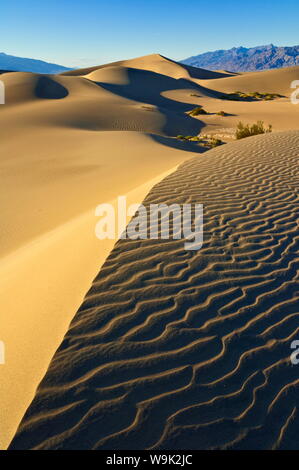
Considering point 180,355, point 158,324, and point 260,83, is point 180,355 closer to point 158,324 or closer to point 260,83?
point 158,324

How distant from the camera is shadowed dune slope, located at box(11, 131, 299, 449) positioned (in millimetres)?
2758

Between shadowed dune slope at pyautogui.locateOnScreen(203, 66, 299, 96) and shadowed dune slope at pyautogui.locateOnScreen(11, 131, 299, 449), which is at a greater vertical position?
shadowed dune slope at pyautogui.locateOnScreen(203, 66, 299, 96)

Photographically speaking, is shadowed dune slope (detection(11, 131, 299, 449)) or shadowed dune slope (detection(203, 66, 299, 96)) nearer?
shadowed dune slope (detection(11, 131, 299, 449))

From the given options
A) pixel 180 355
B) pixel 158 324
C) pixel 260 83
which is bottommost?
pixel 180 355

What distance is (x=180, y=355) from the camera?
3.36 m

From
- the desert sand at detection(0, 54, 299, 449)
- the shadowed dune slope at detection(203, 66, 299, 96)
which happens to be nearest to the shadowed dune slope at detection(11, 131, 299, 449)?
the desert sand at detection(0, 54, 299, 449)

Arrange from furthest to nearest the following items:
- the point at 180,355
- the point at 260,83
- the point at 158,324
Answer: the point at 260,83, the point at 158,324, the point at 180,355

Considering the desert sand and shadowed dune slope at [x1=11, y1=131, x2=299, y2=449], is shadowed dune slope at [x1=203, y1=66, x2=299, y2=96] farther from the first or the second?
shadowed dune slope at [x1=11, y1=131, x2=299, y2=449]

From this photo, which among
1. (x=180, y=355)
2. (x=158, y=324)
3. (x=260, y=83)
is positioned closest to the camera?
(x=180, y=355)

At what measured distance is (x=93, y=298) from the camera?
3924 millimetres

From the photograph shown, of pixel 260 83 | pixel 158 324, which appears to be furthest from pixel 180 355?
pixel 260 83

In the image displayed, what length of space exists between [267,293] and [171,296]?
119 cm

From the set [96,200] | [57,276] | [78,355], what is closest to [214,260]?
[57,276]

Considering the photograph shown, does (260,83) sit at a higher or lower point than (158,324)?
higher
